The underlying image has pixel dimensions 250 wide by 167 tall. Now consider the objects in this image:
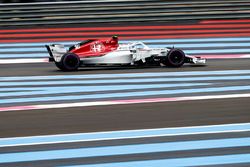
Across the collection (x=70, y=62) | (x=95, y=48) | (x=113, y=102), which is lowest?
(x=113, y=102)

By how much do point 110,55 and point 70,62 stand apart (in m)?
0.92

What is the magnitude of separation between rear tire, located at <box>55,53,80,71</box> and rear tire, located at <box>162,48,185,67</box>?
2043mm

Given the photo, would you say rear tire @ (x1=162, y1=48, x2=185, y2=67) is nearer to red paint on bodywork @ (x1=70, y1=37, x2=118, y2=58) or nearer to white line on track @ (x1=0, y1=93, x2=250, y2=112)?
red paint on bodywork @ (x1=70, y1=37, x2=118, y2=58)

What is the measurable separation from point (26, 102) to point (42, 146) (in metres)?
3.33

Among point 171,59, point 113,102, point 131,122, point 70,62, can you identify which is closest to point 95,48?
point 70,62

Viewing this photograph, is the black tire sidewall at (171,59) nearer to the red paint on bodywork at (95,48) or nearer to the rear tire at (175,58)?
the rear tire at (175,58)

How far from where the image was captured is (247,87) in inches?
453

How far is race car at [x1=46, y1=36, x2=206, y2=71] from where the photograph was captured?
14242mm

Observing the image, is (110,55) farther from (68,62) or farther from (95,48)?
(68,62)

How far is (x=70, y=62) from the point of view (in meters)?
14.3

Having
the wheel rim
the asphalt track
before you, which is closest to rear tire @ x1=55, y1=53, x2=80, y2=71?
the wheel rim

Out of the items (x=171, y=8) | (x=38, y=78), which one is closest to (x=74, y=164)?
(x=38, y=78)

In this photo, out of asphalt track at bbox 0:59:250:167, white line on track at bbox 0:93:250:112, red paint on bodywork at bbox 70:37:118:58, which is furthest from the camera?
red paint on bodywork at bbox 70:37:118:58

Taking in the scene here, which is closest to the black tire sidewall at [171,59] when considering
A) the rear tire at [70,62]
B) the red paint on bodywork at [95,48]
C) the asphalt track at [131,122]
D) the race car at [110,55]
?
the race car at [110,55]
